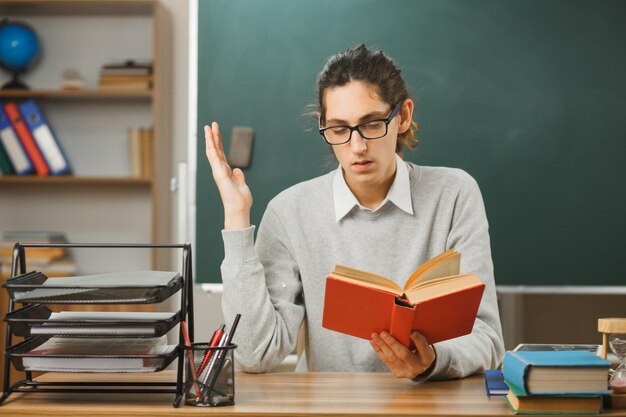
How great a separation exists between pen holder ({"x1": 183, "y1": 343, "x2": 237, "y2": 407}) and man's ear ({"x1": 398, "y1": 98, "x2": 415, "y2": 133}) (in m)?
0.85

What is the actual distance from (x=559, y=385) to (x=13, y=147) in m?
3.09

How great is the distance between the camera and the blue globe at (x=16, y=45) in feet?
12.2

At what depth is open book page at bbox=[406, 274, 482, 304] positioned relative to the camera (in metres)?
1.25

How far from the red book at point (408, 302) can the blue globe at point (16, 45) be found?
2.94m

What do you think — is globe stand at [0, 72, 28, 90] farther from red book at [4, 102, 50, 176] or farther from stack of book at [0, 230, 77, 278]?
stack of book at [0, 230, 77, 278]

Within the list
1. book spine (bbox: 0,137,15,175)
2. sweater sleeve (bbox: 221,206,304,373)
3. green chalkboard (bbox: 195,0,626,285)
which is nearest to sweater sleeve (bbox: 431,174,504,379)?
sweater sleeve (bbox: 221,206,304,373)

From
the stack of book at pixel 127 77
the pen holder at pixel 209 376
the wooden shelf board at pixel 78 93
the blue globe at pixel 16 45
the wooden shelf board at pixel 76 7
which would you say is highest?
the wooden shelf board at pixel 76 7

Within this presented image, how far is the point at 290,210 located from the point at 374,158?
280mm

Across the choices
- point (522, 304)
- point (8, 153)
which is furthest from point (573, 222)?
point (8, 153)

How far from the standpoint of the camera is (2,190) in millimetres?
3928

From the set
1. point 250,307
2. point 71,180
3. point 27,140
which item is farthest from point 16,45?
point 250,307

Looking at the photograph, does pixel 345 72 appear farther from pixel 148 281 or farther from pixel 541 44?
pixel 541 44

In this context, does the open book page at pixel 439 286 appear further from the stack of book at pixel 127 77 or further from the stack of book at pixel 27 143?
the stack of book at pixel 27 143

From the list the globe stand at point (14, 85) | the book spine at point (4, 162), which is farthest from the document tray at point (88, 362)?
the globe stand at point (14, 85)
